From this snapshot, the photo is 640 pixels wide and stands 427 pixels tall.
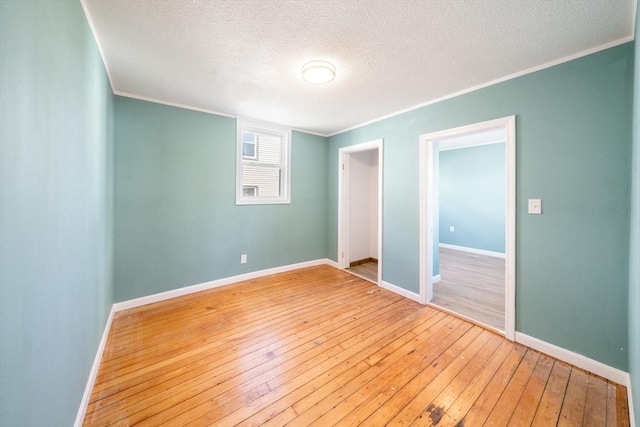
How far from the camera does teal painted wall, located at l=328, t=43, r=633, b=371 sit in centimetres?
172

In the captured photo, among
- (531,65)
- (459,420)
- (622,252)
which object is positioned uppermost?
(531,65)

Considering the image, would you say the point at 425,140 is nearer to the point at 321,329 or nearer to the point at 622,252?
the point at 622,252

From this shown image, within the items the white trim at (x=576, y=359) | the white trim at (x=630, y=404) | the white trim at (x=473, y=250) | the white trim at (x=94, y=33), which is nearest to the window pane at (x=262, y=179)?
the white trim at (x=94, y=33)

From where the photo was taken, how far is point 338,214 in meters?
4.29

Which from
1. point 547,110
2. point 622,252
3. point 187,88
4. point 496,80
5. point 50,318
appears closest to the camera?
point 50,318

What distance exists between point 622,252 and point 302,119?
355 centimetres

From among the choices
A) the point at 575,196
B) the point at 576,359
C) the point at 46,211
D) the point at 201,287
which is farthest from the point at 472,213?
the point at 46,211

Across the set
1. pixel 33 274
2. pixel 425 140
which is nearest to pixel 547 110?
pixel 425 140

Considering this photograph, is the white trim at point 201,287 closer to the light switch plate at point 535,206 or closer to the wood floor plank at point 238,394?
the wood floor plank at point 238,394

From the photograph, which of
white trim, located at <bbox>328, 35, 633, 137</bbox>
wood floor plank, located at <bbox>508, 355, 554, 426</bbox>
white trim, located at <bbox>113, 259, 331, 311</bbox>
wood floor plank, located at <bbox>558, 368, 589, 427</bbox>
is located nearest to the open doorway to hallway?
white trim, located at <bbox>328, 35, 633, 137</bbox>

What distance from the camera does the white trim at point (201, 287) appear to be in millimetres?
2767

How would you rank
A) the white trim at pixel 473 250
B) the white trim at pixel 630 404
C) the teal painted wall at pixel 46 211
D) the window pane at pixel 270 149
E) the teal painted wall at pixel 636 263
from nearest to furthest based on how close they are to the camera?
1. the teal painted wall at pixel 46 211
2. the teal painted wall at pixel 636 263
3. the white trim at pixel 630 404
4. the window pane at pixel 270 149
5. the white trim at pixel 473 250

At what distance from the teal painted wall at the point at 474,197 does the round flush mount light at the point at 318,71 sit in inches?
195

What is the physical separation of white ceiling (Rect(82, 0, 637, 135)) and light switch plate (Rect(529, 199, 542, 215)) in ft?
3.80
